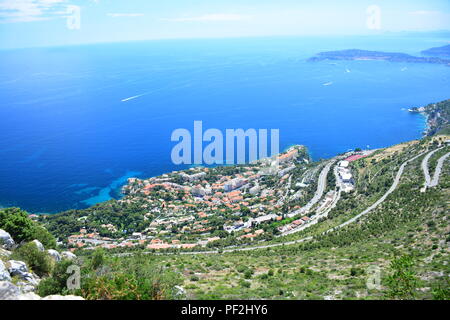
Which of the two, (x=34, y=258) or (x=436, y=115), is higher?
(x=436, y=115)

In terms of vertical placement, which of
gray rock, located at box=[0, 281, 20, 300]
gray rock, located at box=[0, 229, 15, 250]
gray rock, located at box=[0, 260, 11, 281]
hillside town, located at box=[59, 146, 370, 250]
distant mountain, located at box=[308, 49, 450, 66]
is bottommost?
hillside town, located at box=[59, 146, 370, 250]

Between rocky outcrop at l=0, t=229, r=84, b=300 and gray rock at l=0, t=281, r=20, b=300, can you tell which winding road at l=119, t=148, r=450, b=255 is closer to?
rocky outcrop at l=0, t=229, r=84, b=300

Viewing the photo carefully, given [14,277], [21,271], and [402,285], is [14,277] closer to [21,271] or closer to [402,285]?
[21,271]

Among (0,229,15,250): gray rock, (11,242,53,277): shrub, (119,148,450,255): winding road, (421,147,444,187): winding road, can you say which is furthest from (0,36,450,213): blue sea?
(11,242,53,277): shrub

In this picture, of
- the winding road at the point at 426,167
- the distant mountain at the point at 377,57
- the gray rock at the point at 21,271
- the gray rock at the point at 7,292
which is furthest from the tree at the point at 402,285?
the distant mountain at the point at 377,57

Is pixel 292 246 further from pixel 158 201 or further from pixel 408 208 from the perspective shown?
pixel 158 201

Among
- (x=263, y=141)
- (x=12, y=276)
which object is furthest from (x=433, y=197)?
(x=263, y=141)

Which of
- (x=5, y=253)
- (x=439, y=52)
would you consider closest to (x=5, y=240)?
(x=5, y=253)
